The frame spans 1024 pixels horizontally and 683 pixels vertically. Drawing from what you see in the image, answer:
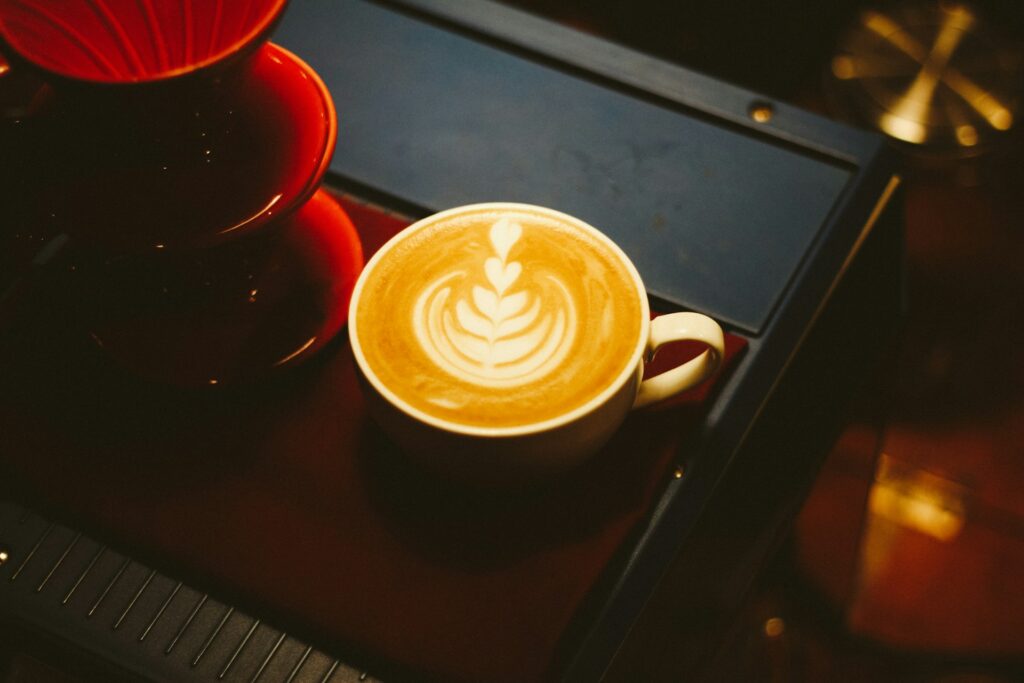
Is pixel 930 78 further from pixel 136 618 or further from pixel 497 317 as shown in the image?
pixel 136 618

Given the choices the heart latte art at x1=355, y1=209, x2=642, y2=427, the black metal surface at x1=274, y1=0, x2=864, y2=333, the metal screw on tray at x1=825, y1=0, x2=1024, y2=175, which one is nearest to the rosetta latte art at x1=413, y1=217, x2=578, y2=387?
the heart latte art at x1=355, y1=209, x2=642, y2=427

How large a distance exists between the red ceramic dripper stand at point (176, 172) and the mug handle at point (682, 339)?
21 cm

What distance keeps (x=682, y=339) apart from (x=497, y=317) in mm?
107

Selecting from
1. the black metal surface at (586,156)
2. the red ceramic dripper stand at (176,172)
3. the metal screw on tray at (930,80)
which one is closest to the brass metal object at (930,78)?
the metal screw on tray at (930,80)

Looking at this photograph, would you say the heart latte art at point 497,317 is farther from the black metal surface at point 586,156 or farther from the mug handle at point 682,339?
the black metal surface at point 586,156

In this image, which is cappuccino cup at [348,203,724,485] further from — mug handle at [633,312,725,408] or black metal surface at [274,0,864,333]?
black metal surface at [274,0,864,333]

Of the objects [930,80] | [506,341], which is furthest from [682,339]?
[930,80]

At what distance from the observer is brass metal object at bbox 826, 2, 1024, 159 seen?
4.52 feet

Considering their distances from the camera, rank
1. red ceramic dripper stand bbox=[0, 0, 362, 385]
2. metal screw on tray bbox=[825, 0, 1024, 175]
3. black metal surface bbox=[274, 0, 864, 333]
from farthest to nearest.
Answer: metal screw on tray bbox=[825, 0, 1024, 175] → black metal surface bbox=[274, 0, 864, 333] → red ceramic dripper stand bbox=[0, 0, 362, 385]

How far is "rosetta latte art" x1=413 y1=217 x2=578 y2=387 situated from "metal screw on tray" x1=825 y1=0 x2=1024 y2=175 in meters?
0.96

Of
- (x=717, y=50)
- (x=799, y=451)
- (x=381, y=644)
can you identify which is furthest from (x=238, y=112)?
(x=717, y=50)

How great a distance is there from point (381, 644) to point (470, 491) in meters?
0.10

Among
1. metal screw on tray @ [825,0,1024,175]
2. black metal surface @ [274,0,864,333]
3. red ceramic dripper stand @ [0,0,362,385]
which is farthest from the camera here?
metal screw on tray @ [825,0,1024,175]

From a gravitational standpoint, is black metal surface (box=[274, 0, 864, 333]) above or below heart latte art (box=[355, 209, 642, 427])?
above
